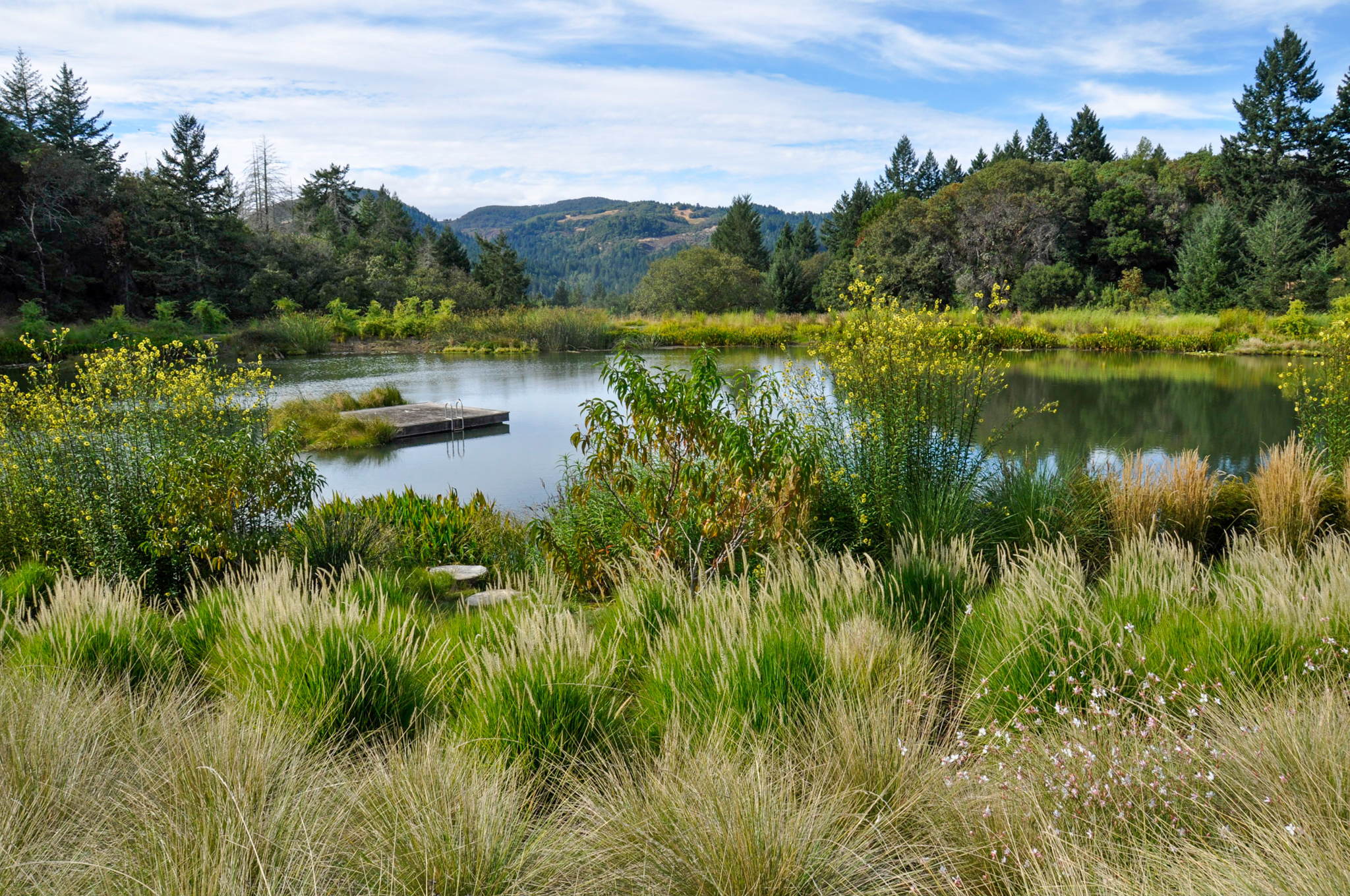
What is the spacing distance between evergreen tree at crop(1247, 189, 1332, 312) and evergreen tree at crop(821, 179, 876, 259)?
16.2 metres

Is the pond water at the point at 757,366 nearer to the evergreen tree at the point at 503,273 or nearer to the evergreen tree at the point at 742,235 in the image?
the evergreen tree at the point at 503,273

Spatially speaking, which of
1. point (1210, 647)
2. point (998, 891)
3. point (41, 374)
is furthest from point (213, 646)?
point (41, 374)

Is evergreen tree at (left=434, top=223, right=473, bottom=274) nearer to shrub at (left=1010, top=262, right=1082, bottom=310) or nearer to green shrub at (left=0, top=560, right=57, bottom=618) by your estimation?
shrub at (left=1010, top=262, right=1082, bottom=310)

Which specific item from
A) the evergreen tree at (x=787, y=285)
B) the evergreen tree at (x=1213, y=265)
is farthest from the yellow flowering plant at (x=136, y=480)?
the evergreen tree at (x=787, y=285)

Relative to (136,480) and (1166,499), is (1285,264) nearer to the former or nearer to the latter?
(1166,499)

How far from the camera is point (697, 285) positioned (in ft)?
124

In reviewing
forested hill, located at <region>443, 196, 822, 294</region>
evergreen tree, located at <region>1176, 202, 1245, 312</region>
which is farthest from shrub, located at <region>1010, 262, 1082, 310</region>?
forested hill, located at <region>443, 196, 822, 294</region>

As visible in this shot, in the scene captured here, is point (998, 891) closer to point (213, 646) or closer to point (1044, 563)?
point (1044, 563)

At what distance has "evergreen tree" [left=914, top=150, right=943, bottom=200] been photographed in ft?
194

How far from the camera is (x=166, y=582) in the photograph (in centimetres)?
486

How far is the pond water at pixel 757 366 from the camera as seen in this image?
377 inches

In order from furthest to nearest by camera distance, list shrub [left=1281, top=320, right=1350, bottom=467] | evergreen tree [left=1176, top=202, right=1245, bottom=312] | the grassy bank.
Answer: evergreen tree [left=1176, top=202, right=1245, bottom=312] < the grassy bank < shrub [left=1281, top=320, right=1350, bottom=467]

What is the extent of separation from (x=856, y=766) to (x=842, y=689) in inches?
12.9

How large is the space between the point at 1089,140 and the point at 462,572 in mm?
55556
